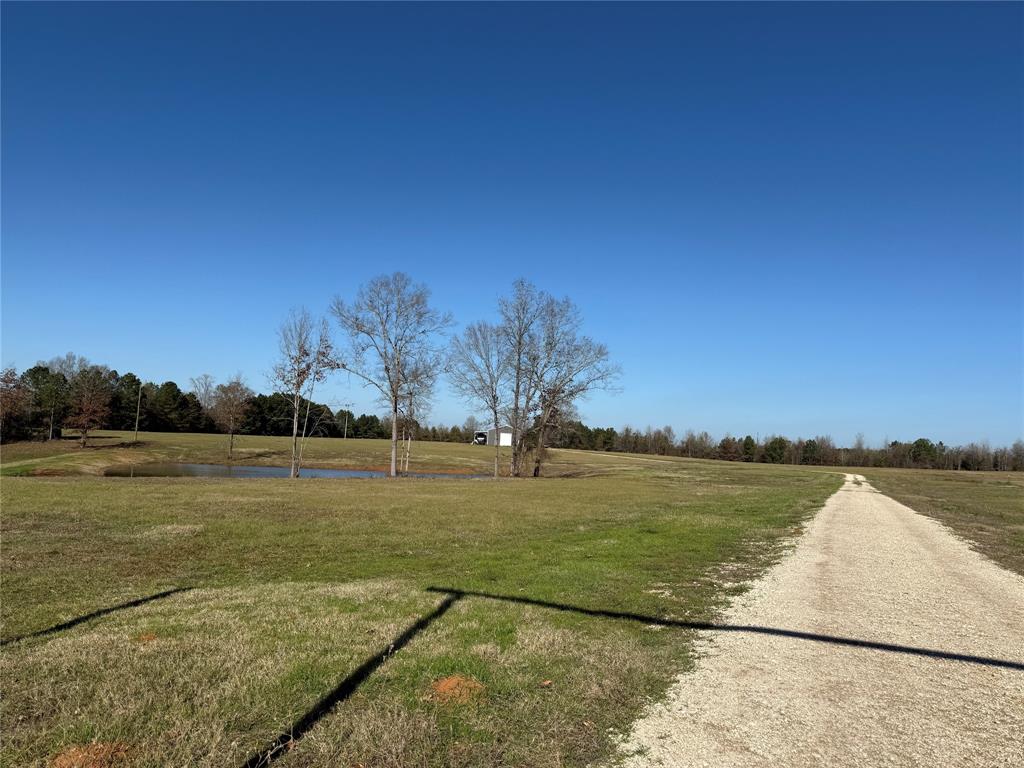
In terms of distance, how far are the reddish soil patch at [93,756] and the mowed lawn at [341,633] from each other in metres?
0.02

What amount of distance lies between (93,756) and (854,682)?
5.97 metres

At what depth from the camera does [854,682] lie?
5473 millimetres

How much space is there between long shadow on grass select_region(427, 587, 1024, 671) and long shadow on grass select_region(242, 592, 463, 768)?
1428 millimetres

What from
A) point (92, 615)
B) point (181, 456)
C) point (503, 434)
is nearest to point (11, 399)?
point (181, 456)

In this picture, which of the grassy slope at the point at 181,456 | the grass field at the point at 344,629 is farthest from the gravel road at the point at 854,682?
the grassy slope at the point at 181,456

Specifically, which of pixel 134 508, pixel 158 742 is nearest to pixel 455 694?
pixel 158 742

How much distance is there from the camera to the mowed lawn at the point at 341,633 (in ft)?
13.8

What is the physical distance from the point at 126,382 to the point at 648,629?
11340 centimetres

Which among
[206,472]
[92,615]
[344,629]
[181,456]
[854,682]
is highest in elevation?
[854,682]

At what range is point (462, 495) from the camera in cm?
2633

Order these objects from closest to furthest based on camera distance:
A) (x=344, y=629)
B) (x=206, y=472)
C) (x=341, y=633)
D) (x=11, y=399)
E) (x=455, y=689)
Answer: (x=455, y=689), (x=341, y=633), (x=344, y=629), (x=206, y=472), (x=11, y=399)

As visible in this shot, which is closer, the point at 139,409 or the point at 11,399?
the point at 11,399

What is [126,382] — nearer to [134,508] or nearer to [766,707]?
[134,508]

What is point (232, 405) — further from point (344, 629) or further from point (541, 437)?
point (344, 629)
